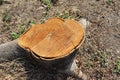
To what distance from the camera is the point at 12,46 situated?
4715mm

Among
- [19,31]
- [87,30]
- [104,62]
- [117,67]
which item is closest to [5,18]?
[19,31]

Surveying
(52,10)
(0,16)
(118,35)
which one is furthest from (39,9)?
(118,35)

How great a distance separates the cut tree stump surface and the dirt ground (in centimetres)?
68

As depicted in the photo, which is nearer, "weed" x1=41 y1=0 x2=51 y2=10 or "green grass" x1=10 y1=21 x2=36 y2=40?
"green grass" x1=10 y1=21 x2=36 y2=40

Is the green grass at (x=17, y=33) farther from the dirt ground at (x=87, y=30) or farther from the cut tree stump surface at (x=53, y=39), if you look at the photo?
the cut tree stump surface at (x=53, y=39)

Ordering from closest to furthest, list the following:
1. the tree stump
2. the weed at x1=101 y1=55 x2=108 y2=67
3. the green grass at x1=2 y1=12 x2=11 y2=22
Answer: the tree stump → the weed at x1=101 y1=55 x2=108 y2=67 → the green grass at x1=2 y1=12 x2=11 y2=22

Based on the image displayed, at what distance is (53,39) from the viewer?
4.26 meters

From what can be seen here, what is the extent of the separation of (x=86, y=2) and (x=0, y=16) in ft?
6.19

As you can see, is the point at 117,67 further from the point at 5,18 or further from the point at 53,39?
the point at 5,18

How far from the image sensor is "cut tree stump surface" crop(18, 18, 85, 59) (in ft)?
13.6

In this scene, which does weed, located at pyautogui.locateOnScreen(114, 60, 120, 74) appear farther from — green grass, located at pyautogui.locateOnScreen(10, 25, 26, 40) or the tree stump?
green grass, located at pyautogui.locateOnScreen(10, 25, 26, 40)

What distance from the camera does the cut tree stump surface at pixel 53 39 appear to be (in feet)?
13.6

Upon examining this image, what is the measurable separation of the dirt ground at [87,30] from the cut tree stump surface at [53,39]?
2.22ft

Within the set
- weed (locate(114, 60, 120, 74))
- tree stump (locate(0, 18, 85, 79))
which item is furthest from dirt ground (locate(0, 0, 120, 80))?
tree stump (locate(0, 18, 85, 79))
